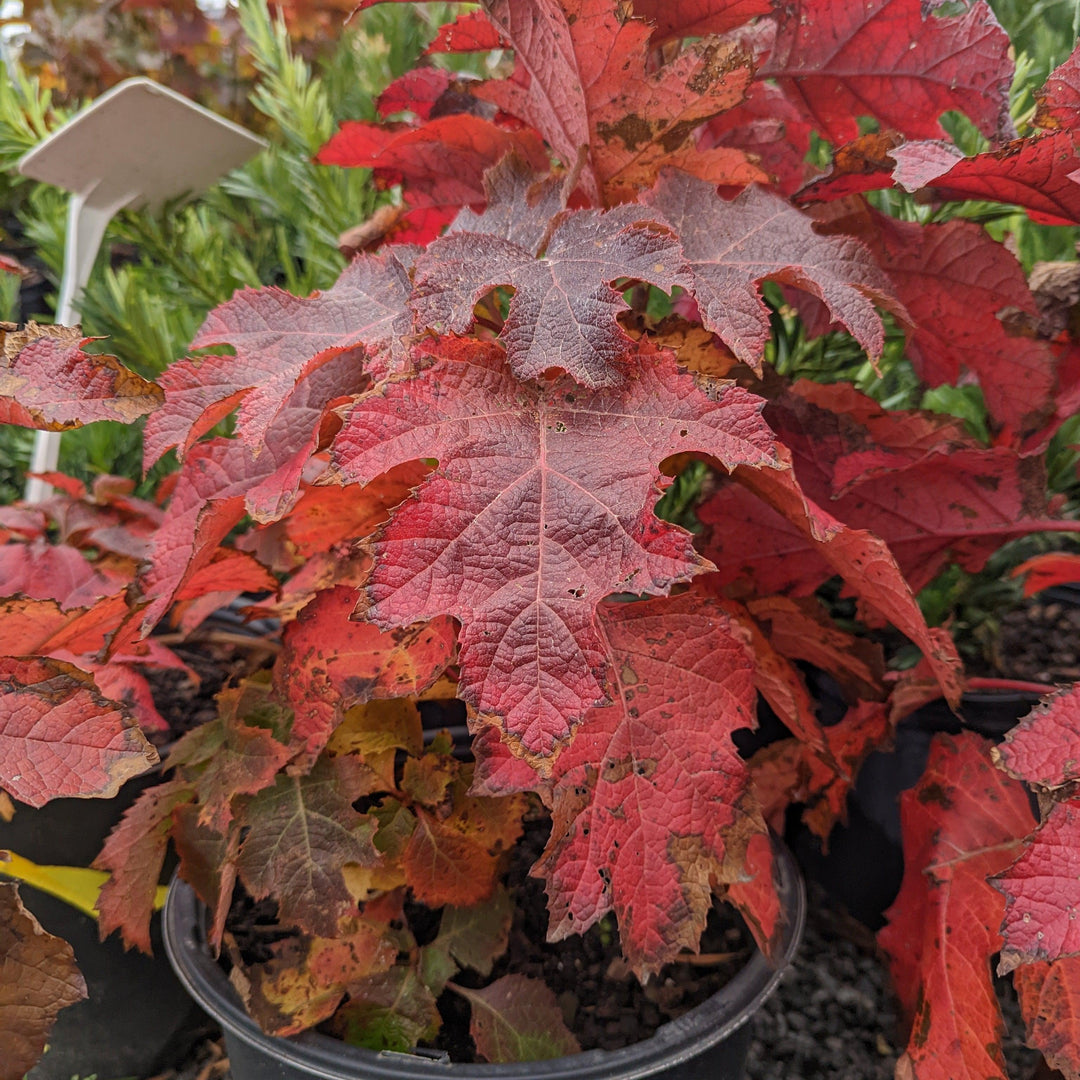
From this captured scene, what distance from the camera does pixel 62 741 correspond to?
0.48 metres

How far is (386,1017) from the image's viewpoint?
66cm

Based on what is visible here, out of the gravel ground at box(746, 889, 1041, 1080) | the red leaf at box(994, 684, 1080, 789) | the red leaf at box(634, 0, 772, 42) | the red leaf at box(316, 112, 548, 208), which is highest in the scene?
the red leaf at box(634, 0, 772, 42)

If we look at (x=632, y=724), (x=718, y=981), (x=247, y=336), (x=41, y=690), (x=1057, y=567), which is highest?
(x=247, y=336)

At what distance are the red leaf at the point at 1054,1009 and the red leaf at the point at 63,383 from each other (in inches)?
23.7

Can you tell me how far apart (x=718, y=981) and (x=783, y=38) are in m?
0.70

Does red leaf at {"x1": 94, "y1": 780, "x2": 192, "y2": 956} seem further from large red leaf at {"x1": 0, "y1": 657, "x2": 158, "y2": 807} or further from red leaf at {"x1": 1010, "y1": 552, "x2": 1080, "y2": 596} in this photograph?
red leaf at {"x1": 1010, "y1": 552, "x2": 1080, "y2": 596}

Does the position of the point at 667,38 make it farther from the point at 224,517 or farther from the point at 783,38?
the point at 224,517

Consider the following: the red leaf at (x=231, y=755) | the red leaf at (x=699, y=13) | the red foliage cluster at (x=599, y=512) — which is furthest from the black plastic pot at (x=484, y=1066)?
the red leaf at (x=699, y=13)

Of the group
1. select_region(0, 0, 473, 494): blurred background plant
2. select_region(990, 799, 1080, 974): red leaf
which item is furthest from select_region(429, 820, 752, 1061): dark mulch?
select_region(0, 0, 473, 494): blurred background plant

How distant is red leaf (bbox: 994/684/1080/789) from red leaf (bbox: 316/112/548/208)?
17.8 inches

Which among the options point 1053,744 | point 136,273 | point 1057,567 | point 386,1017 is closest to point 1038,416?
point 1057,567

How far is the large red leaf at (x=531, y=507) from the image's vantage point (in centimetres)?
40

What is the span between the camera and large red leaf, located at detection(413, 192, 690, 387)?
0.44 m

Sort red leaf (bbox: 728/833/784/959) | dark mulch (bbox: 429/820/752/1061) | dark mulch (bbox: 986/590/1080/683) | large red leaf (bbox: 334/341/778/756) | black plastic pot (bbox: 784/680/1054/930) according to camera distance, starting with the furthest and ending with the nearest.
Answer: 1. dark mulch (bbox: 986/590/1080/683)
2. black plastic pot (bbox: 784/680/1054/930)
3. dark mulch (bbox: 429/820/752/1061)
4. red leaf (bbox: 728/833/784/959)
5. large red leaf (bbox: 334/341/778/756)
